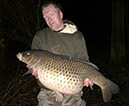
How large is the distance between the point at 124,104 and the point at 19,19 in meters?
5.83

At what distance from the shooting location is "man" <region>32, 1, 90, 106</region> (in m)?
2.86

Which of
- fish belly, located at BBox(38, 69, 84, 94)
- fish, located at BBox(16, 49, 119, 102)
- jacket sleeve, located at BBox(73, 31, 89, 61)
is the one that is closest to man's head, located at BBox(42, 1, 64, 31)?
jacket sleeve, located at BBox(73, 31, 89, 61)

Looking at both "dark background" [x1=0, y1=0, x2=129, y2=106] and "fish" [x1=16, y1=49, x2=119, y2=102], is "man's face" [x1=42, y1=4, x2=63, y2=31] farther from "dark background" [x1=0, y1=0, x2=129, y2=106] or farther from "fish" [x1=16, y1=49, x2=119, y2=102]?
"dark background" [x1=0, y1=0, x2=129, y2=106]

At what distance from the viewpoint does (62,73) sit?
2.39 meters

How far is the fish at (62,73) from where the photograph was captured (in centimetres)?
238

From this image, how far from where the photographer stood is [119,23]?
7.96 metres

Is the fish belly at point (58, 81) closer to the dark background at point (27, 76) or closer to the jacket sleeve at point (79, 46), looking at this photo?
the jacket sleeve at point (79, 46)

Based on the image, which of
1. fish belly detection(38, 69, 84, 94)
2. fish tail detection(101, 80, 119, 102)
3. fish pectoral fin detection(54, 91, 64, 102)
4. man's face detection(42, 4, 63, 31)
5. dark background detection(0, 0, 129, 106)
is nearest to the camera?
fish belly detection(38, 69, 84, 94)

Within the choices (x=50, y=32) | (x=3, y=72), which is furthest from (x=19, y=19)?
(x=50, y=32)

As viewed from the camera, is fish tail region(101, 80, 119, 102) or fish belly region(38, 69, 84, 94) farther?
fish tail region(101, 80, 119, 102)

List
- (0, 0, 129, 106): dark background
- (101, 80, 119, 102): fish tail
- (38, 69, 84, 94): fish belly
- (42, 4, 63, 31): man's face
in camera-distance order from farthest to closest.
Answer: (0, 0, 129, 106): dark background → (42, 4, 63, 31): man's face → (101, 80, 119, 102): fish tail → (38, 69, 84, 94): fish belly

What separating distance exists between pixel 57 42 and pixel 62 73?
757mm

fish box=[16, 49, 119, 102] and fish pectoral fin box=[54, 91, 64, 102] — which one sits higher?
fish box=[16, 49, 119, 102]

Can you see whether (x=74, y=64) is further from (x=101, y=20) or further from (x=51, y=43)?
(x=101, y=20)
